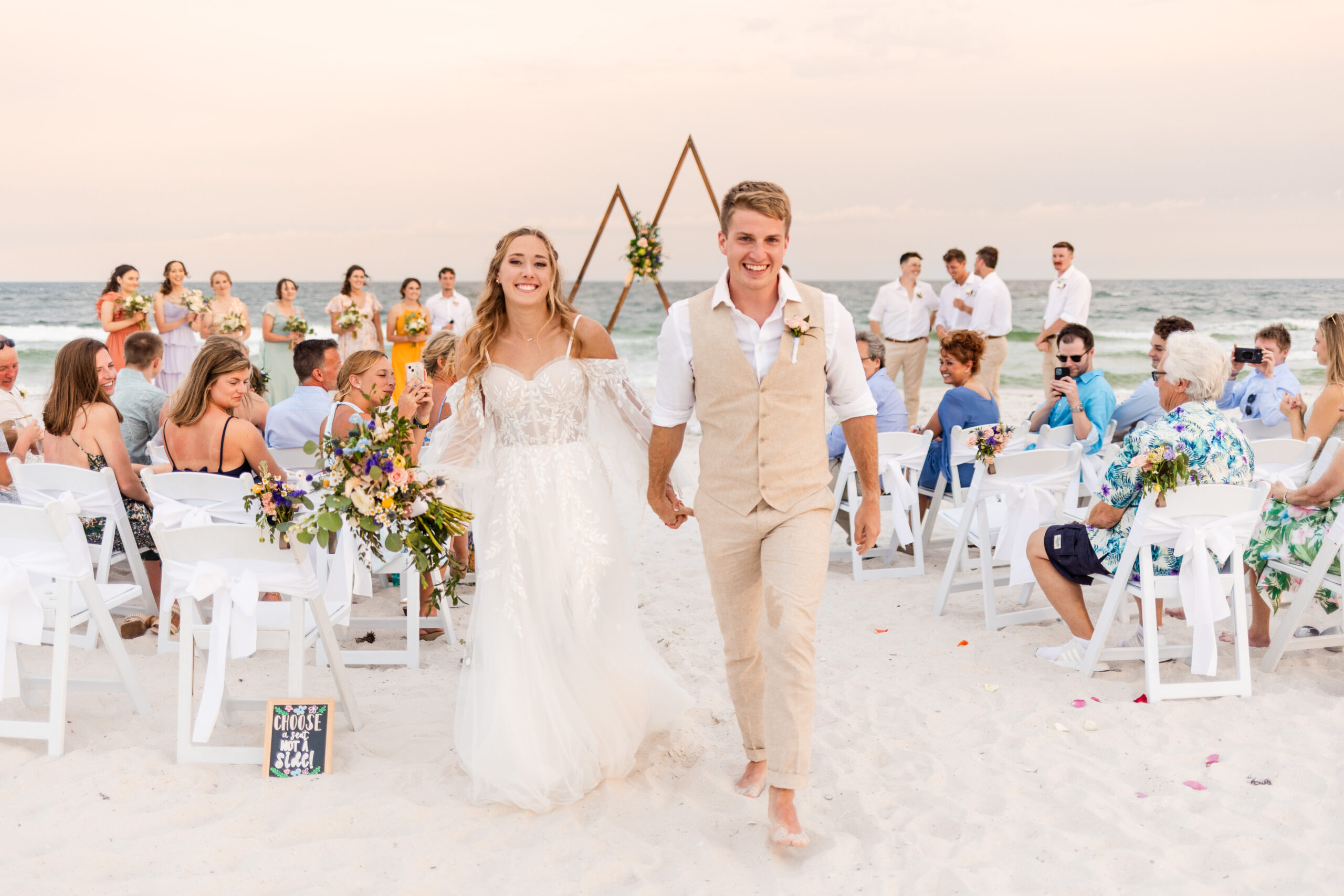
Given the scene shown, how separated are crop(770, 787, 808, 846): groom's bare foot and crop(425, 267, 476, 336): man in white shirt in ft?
31.9

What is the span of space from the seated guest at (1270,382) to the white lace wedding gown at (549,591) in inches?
186

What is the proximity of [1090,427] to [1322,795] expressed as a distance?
3.02 metres

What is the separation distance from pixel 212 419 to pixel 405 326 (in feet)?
22.2

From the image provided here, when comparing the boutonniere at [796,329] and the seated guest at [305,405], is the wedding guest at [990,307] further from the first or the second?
the boutonniere at [796,329]

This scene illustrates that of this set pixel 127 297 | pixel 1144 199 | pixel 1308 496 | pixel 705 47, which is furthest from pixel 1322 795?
pixel 1144 199

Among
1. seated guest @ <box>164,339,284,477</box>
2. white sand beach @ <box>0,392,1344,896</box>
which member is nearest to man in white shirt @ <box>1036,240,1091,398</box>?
white sand beach @ <box>0,392,1344,896</box>

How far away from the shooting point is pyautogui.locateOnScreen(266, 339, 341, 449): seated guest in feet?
17.7

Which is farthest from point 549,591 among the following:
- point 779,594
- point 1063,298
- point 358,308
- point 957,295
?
point 957,295

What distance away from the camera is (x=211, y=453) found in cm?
426

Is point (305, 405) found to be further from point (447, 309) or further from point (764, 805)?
point (447, 309)

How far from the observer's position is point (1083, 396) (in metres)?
5.78

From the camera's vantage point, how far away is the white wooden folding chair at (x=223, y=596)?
3.20m

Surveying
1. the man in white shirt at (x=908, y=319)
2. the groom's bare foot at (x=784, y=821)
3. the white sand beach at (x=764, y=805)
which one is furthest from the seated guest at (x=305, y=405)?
the man in white shirt at (x=908, y=319)

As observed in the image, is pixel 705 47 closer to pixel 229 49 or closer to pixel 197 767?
pixel 229 49
